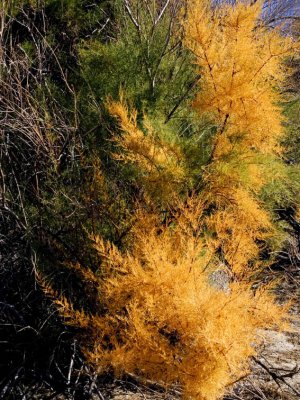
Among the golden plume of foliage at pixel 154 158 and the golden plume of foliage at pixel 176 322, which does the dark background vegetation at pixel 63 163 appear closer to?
the golden plume of foliage at pixel 154 158

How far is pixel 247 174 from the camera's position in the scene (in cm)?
421

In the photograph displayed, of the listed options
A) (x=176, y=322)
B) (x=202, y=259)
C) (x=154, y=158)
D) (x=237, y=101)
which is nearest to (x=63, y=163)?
(x=154, y=158)

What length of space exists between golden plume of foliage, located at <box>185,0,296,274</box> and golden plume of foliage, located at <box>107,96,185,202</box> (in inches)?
13.5

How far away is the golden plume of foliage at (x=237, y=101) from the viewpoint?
357cm

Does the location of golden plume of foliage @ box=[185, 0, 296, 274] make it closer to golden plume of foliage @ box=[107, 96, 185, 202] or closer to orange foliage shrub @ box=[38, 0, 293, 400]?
orange foliage shrub @ box=[38, 0, 293, 400]

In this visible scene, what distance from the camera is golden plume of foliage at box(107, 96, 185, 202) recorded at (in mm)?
4008

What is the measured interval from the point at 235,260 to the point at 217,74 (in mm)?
1809

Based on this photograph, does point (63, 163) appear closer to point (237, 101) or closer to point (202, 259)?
point (202, 259)

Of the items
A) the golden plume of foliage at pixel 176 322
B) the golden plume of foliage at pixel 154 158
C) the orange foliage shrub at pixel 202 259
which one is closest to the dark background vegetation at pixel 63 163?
the golden plume of foliage at pixel 154 158

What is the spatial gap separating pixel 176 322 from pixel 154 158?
5.22ft

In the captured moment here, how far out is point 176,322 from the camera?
10.8 feet

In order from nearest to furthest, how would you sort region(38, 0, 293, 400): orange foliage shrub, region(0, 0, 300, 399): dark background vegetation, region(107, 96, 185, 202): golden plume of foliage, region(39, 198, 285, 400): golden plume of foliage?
region(39, 198, 285, 400): golden plume of foliage → region(38, 0, 293, 400): orange foliage shrub → region(0, 0, 300, 399): dark background vegetation → region(107, 96, 185, 202): golden plume of foliage

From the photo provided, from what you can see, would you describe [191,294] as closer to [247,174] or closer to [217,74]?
[247,174]

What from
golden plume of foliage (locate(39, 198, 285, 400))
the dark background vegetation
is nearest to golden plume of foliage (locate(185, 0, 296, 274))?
the dark background vegetation
